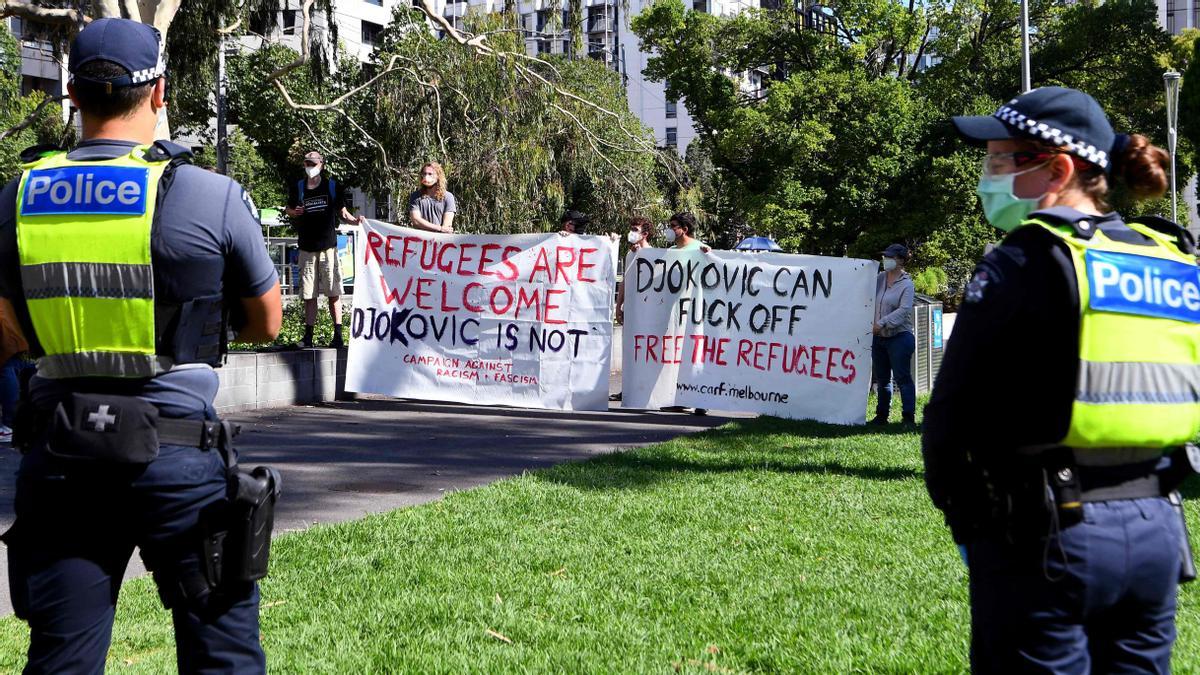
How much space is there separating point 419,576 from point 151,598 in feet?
3.40

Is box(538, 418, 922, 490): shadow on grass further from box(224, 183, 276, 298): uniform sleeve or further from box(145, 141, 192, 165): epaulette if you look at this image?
box(145, 141, 192, 165): epaulette

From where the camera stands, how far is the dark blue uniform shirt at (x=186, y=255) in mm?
2617

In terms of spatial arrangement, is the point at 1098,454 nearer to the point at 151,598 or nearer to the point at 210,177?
the point at 210,177

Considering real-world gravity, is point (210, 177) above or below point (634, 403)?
above

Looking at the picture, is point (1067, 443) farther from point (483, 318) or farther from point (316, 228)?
point (316, 228)

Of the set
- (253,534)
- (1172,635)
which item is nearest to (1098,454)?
(1172,635)

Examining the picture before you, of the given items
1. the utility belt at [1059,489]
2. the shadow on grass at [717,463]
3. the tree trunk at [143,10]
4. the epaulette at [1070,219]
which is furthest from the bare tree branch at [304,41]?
the utility belt at [1059,489]

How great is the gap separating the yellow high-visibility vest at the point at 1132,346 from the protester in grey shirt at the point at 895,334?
856cm

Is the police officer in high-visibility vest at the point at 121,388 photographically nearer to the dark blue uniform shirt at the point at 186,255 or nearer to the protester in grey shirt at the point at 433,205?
the dark blue uniform shirt at the point at 186,255

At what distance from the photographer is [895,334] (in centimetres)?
1102

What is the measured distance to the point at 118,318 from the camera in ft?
8.50

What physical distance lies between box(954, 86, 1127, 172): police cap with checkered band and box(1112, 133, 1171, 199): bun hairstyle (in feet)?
0.08

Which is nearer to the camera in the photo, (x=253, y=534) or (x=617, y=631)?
(x=253, y=534)

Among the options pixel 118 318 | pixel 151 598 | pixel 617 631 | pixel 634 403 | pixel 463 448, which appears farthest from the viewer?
pixel 634 403
